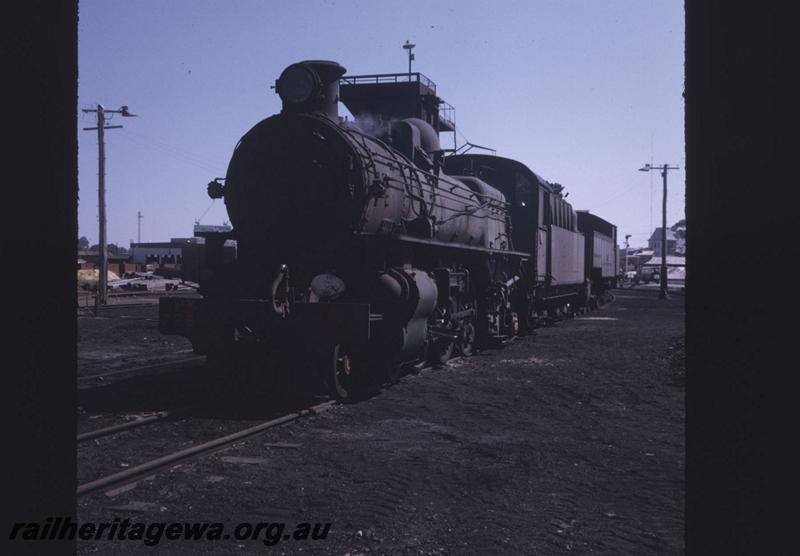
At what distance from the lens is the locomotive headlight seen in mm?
9312

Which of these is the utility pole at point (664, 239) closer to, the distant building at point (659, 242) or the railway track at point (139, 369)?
the railway track at point (139, 369)

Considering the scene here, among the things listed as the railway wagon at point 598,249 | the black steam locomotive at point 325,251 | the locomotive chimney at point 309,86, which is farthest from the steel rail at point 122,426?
the railway wagon at point 598,249

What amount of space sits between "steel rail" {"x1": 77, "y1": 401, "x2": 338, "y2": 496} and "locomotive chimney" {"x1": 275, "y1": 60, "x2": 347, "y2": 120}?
4065 millimetres

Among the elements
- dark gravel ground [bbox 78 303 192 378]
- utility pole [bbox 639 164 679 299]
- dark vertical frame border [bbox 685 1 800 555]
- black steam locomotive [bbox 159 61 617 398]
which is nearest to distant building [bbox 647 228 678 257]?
utility pole [bbox 639 164 679 299]

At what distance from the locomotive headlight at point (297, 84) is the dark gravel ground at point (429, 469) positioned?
3.94 m

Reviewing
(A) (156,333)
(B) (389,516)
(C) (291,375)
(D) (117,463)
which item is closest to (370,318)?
(C) (291,375)

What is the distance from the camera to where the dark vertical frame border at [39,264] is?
1092 mm

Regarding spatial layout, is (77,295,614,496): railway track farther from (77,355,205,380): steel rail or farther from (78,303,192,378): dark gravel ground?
(78,303,192,378): dark gravel ground

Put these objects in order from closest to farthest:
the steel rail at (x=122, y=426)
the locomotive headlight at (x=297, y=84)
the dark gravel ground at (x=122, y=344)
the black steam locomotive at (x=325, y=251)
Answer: the steel rail at (x=122, y=426) < the black steam locomotive at (x=325, y=251) < the locomotive headlight at (x=297, y=84) < the dark gravel ground at (x=122, y=344)

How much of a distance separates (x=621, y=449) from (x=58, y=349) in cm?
618

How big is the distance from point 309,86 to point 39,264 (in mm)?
8590

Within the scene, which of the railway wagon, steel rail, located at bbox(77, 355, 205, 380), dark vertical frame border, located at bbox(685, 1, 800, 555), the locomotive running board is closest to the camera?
dark vertical frame border, located at bbox(685, 1, 800, 555)

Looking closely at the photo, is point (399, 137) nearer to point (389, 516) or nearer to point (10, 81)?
point (389, 516)

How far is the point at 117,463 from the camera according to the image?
19.4 feet
